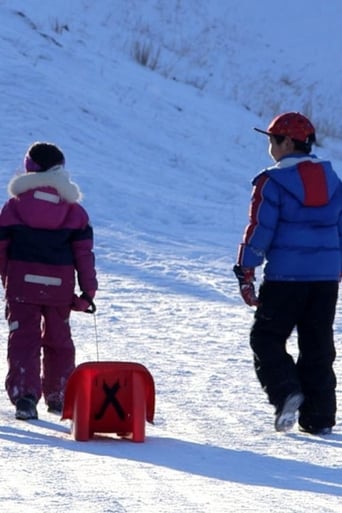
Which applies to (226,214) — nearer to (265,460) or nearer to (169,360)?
(169,360)

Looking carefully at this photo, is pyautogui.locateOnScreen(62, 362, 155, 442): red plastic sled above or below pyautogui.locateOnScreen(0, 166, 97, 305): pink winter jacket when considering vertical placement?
below

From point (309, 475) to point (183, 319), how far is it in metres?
5.18

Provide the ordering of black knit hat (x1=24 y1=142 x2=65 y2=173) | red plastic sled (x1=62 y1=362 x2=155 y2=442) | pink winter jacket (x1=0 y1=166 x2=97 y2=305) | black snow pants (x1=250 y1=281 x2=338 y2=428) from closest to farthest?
1. red plastic sled (x1=62 y1=362 x2=155 y2=442)
2. black snow pants (x1=250 y1=281 x2=338 y2=428)
3. pink winter jacket (x1=0 y1=166 x2=97 y2=305)
4. black knit hat (x1=24 y1=142 x2=65 y2=173)

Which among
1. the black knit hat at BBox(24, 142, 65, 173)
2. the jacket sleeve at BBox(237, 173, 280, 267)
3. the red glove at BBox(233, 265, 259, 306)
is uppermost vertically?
the black knit hat at BBox(24, 142, 65, 173)

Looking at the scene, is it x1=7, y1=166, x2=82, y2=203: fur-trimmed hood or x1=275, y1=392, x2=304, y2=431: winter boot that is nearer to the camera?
x1=275, y1=392, x2=304, y2=431: winter boot

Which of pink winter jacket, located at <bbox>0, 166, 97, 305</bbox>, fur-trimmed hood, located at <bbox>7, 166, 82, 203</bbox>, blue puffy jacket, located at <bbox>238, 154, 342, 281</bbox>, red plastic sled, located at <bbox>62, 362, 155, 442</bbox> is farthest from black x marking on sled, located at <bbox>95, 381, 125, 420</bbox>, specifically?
fur-trimmed hood, located at <bbox>7, 166, 82, 203</bbox>

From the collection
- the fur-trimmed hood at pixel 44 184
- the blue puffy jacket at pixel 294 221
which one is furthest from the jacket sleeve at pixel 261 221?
the fur-trimmed hood at pixel 44 184

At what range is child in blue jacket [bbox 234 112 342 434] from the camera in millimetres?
6941

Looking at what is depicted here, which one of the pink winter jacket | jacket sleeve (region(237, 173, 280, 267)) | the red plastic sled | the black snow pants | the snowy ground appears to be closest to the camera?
the snowy ground

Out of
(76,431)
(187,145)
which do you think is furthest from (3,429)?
(187,145)

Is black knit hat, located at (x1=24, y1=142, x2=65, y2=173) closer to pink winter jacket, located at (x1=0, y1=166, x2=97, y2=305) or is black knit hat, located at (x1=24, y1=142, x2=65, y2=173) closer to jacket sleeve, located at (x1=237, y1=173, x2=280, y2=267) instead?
pink winter jacket, located at (x1=0, y1=166, x2=97, y2=305)

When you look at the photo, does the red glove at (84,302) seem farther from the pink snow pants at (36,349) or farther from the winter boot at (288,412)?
the winter boot at (288,412)

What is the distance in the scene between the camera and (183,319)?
36.1 feet

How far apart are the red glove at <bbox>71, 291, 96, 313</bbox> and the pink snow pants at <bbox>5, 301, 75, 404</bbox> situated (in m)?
0.05
